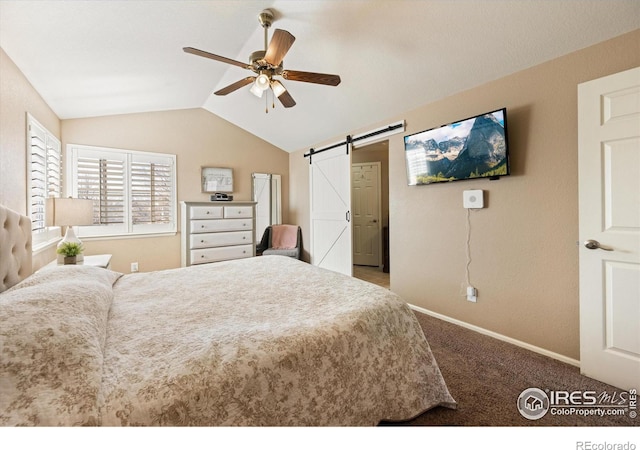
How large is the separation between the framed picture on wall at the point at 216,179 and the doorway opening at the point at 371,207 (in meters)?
2.40

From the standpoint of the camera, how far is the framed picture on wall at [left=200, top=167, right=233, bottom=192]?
454 cm

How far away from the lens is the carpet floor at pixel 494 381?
4.76 ft

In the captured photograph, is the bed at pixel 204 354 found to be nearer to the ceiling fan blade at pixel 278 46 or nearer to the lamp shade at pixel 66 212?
the lamp shade at pixel 66 212

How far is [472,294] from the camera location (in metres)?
2.61

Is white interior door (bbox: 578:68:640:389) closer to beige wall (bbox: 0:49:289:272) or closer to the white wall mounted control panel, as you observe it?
the white wall mounted control panel

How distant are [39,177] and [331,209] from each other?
11.2 feet

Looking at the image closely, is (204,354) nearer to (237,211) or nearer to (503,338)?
(503,338)

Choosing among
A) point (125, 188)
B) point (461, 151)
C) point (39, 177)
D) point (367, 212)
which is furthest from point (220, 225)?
point (461, 151)

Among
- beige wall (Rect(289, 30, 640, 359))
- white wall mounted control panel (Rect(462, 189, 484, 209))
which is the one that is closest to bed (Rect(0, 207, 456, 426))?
beige wall (Rect(289, 30, 640, 359))

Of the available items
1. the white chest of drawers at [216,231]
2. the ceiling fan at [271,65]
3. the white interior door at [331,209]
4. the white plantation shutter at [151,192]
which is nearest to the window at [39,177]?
the white plantation shutter at [151,192]

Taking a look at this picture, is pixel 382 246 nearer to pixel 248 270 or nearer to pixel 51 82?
pixel 248 270

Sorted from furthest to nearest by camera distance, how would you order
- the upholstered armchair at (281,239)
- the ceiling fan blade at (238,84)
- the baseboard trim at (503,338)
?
the upholstered armchair at (281,239)
the ceiling fan blade at (238,84)
the baseboard trim at (503,338)

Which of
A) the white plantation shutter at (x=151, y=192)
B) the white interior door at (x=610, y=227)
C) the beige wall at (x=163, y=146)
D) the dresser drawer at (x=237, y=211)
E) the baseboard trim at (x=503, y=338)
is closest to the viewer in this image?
the white interior door at (x=610, y=227)
